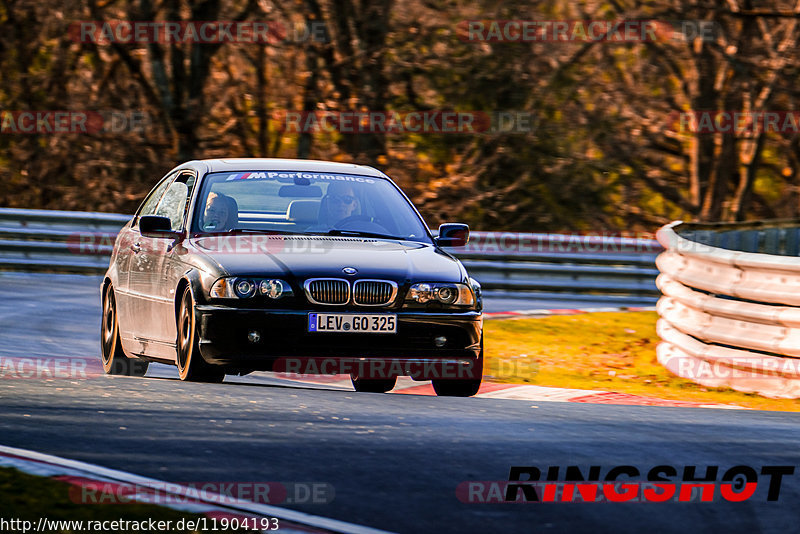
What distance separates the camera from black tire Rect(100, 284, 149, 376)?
33.9 feet

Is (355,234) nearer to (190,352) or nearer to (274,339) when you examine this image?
(274,339)

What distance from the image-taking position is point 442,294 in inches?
338

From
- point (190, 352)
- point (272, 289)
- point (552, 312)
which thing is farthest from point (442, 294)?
point (552, 312)

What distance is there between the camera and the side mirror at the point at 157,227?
9.14m

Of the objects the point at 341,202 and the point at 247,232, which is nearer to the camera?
the point at 247,232

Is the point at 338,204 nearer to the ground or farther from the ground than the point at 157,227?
farther from the ground

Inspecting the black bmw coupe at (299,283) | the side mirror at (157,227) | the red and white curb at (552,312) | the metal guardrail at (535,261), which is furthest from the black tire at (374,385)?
the metal guardrail at (535,261)

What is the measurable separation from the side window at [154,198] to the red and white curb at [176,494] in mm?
4185

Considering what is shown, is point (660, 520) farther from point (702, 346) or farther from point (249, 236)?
point (702, 346)

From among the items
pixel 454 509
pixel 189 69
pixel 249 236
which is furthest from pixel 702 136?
pixel 454 509

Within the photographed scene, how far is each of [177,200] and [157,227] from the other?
2.42 feet

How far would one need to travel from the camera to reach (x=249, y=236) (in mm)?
9016

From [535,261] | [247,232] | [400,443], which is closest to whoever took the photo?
[400,443]

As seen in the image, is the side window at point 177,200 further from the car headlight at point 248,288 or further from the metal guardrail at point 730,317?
the metal guardrail at point 730,317
